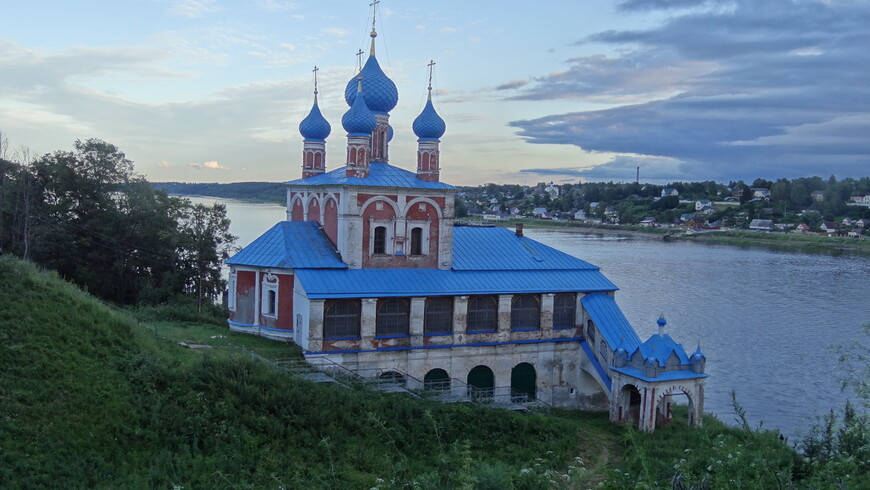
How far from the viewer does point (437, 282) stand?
23.7m

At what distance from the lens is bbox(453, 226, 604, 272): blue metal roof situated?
25391 mm

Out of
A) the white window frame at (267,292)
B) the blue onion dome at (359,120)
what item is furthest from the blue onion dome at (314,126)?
the white window frame at (267,292)

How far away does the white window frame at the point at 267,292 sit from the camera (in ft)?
74.7

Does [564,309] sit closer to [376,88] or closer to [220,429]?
[376,88]

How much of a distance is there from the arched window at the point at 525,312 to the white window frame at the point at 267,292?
7930 millimetres

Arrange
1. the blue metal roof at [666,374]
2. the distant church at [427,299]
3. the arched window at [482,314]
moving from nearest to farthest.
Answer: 1. the blue metal roof at [666,374]
2. the distant church at [427,299]
3. the arched window at [482,314]

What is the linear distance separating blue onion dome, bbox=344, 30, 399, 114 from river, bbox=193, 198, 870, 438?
16672mm

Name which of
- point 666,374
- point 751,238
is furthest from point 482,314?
point 751,238

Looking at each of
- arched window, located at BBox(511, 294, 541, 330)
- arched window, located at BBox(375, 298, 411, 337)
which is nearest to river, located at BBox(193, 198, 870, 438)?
arched window, located at BBox(511, 294, 541, 330)

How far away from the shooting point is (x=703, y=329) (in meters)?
39.2

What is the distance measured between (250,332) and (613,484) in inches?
677

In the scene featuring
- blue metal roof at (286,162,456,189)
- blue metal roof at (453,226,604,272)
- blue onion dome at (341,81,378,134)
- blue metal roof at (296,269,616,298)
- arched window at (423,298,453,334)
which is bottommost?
arched window at (423,298,453,334)

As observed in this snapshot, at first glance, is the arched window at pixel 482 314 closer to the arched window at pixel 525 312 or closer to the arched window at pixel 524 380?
the arched window at pixel 525 312

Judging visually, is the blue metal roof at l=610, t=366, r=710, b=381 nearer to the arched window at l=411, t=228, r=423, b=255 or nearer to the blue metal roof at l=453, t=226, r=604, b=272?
the blue metal roof at l=453, t=226, r=604, b=272
